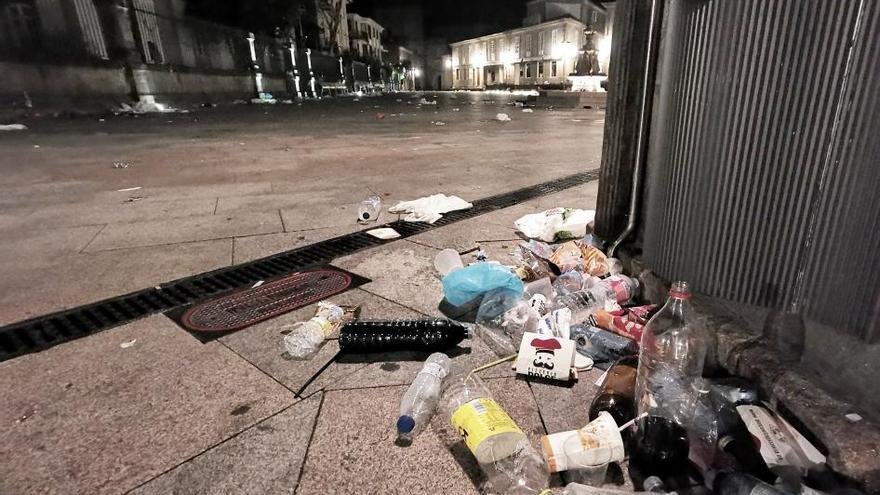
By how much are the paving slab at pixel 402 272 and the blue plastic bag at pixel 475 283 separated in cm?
15

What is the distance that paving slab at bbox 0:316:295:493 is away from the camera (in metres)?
1.43

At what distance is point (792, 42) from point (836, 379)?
1141 mm

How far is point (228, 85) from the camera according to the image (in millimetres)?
27250

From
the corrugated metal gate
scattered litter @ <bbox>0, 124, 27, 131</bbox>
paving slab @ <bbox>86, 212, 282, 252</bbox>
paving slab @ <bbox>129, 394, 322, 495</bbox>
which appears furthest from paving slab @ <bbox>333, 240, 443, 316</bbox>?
scattered litter @ <bbox>0, 124, 27, 131</bbox>

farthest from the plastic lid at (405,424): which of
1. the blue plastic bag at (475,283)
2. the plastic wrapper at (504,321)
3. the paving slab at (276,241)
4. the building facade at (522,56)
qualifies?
the building facade at (522,56)

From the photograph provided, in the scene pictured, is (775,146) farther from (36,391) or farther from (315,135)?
(315,135)

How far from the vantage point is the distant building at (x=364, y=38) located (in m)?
59.0

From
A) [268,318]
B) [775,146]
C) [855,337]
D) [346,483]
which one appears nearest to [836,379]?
[855,337]

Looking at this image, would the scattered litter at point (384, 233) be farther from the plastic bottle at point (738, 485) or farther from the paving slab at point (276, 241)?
the plastic bottle at point (738, 485)

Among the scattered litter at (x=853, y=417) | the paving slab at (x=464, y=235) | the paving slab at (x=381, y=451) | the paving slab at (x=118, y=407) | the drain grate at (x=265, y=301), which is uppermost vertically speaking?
the scattered litter at (x=853, y=417)

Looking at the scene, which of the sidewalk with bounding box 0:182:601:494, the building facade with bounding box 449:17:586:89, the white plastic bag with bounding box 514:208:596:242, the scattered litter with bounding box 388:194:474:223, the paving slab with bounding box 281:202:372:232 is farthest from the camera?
the building facade with bounding box 449:17:586:89

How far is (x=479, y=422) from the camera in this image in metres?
1.43

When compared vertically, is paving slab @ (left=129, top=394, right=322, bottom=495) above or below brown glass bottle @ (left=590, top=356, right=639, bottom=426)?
below

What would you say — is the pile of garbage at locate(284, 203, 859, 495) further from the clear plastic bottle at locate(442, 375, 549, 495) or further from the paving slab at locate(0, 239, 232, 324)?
the paving slab at locate(0, 239, 232, 324)
